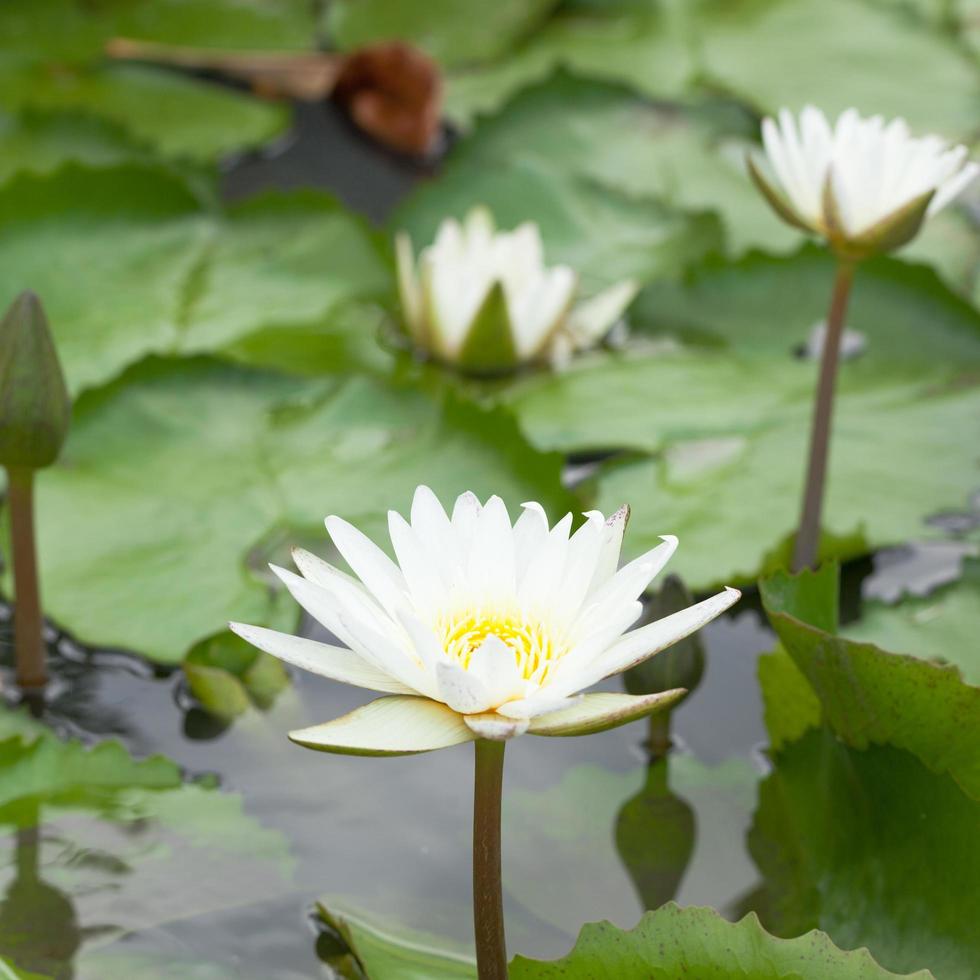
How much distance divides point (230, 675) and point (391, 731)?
59 centimetres

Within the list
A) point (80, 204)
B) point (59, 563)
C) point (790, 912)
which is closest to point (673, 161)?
point (80, 204)

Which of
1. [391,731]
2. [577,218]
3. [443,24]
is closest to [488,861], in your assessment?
[391,731]

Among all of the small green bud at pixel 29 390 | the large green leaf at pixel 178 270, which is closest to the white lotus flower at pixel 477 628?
the small green bud at pixel 29 390

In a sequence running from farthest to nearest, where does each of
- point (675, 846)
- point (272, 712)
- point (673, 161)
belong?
point (673, 161) → point (272, 712) → point (675, 846)

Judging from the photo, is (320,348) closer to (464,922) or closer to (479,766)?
(464,922)

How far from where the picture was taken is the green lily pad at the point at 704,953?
1014 millimetres

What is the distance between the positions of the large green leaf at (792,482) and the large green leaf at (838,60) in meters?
0.98

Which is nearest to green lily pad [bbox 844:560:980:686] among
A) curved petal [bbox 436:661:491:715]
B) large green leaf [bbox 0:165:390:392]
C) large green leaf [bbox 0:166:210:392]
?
curved petal [bbox 436:661:491:715]

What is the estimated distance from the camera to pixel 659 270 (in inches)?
89.0

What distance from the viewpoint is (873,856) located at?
1.26 meters

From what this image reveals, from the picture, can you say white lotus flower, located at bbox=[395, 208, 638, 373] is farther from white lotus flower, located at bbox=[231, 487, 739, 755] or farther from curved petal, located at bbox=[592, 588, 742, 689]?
curved petal, located at bbox=[592, 588, 742, 689]

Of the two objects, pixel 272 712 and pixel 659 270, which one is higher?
pixel 659 270

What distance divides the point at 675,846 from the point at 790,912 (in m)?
0.15

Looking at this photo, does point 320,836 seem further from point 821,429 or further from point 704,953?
point 821,429
